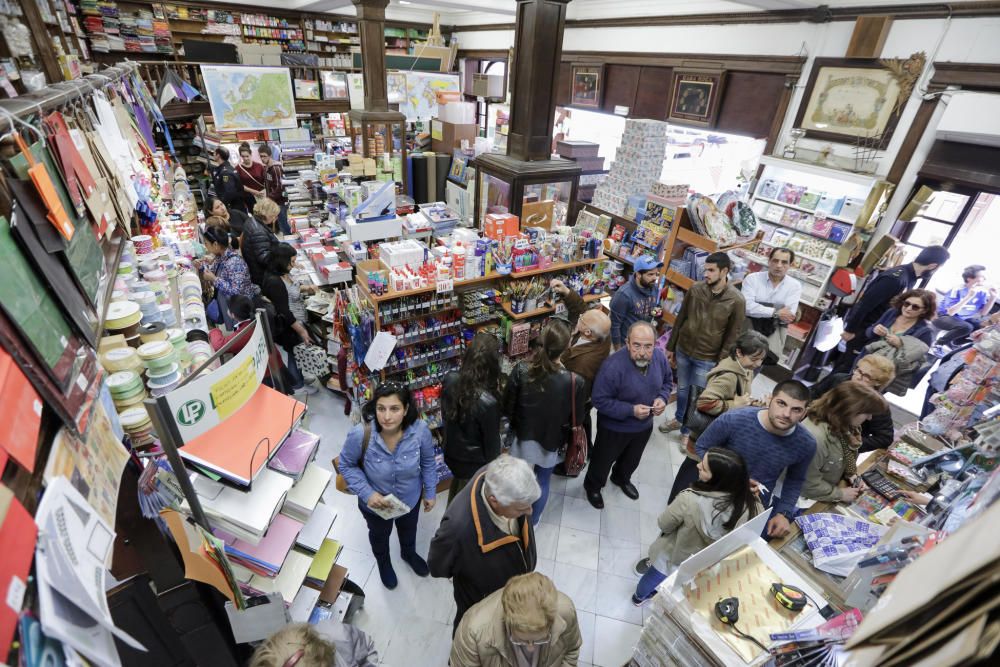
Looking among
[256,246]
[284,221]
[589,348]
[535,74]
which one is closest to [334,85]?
[284,221]

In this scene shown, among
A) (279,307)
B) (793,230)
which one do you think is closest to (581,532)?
(279,307)

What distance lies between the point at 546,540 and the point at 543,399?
1.41 m

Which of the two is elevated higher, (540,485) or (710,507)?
(710,507)

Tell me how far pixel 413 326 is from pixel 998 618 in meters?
3.87

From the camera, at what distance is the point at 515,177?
15.0 ft

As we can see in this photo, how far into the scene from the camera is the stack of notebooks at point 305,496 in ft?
6.51

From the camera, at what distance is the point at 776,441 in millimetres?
2707

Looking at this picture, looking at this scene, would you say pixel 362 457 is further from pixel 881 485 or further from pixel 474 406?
pixel 881 485

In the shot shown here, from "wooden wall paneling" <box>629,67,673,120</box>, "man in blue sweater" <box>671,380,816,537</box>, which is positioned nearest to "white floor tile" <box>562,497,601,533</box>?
"man in blue sweater" <box>671,380,816,537</box>

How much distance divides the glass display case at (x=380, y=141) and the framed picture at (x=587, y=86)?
5.19m

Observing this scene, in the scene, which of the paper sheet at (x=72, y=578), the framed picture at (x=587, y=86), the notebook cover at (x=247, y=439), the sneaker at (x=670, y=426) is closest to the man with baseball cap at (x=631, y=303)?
the sneaker at (x=670, y=426)

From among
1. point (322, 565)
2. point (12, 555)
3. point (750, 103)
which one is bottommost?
point (322, 565)

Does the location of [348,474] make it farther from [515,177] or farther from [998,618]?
[515,177]

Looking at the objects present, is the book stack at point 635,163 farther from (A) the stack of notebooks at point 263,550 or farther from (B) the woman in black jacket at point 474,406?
(A) the stack of notebooks at point 263,550
